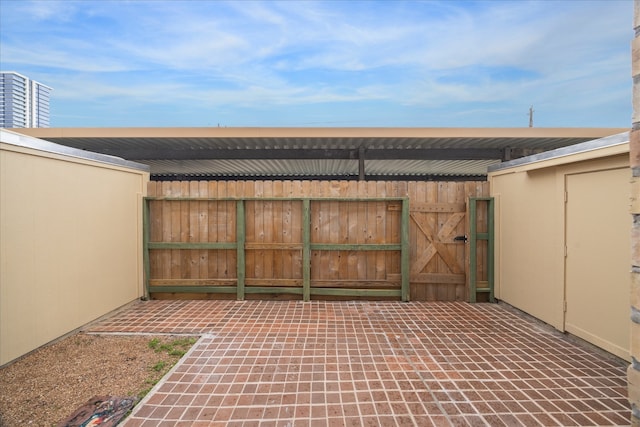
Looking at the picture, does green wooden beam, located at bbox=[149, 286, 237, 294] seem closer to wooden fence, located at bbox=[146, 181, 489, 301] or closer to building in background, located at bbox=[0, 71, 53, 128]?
wooden fence, located at bbox=[146, 181, 489, 301]

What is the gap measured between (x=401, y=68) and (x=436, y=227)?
18224 mm

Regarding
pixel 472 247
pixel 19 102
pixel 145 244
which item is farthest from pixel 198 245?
pixel 19 102

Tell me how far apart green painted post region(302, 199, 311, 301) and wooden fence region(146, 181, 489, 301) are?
0.05 ft

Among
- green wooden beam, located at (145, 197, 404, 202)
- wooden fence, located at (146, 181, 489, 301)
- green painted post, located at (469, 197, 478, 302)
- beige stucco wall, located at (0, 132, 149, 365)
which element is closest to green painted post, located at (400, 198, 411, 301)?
wooden fence, located at (146, 181, 489, 301)

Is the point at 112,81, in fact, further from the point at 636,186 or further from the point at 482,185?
the point at 636,186

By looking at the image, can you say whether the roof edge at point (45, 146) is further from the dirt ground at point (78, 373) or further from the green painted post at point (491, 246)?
the green painted post at point (491, 246)

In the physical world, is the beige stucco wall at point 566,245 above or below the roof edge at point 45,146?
below

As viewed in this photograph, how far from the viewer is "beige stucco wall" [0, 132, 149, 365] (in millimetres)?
2951

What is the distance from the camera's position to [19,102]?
7035 mm

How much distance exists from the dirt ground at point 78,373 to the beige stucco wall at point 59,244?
26 centimetres

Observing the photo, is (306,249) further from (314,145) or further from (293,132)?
(314,145)

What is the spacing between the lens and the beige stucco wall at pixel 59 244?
295 cm

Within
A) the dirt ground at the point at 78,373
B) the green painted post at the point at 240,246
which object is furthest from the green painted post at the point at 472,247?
the dirt ground at the point at 78,373

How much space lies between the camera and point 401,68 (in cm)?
2012
